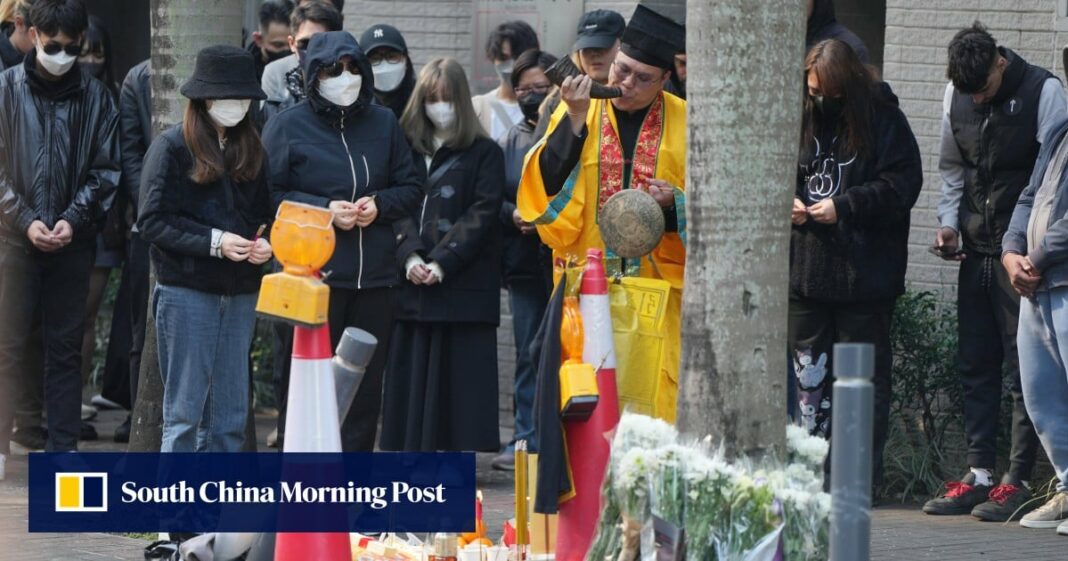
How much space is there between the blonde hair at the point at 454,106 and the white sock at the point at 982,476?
117 inches

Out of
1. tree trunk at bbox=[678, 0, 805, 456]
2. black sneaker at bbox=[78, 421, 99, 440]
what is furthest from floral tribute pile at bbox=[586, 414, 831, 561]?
black sneaker at bbox=[78, 421, 99, 440]

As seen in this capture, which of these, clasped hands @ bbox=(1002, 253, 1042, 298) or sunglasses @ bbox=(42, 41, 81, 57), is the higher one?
sunglasses @ bbox=(42, 41, 81, 57)

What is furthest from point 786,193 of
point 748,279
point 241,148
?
point 241,148

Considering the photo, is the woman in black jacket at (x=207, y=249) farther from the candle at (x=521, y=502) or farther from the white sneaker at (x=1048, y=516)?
the white sneaker at (x=1048, y=516)

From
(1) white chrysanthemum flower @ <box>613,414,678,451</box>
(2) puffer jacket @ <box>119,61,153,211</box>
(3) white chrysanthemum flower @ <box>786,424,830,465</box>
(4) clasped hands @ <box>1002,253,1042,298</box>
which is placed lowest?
(3) white chrysanthemum flower @ <box>786,424,830,465</box>

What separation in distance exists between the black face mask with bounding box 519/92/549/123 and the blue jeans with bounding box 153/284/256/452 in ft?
8.57

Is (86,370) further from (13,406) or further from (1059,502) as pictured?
(1059,502)

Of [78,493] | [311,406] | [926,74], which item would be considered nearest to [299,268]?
[311,406]

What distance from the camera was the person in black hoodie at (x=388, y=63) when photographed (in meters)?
9.84

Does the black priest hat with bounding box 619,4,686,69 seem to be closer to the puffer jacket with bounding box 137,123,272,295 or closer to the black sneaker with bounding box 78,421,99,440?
the puffer jacket with bounding box 137,123,272,295

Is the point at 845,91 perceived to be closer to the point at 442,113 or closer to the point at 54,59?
the point at 442,113

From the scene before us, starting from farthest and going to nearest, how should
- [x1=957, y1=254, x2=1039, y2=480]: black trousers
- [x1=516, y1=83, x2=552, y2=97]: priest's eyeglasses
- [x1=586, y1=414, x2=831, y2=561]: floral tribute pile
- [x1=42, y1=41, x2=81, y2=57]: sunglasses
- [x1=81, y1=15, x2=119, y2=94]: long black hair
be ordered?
[x1=81, y1=15, x2=119, y2=94]: long black hair
[x1=516, y1=83, x2=552, y2=97]: priest's eyeglasses
[x1=42, y1=41, x2=81, y2=57]: sunglasses
[x1=957, y1=254, x2=1039, y2=480]: black trousers
[x1=586, y1=414, x2=831, y2=561]: floral tribute pile

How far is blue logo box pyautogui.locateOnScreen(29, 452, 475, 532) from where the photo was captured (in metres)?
6.33

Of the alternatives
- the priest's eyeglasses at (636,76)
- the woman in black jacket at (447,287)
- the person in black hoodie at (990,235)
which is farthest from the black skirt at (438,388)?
the priest's eyeglasses at (636,76)
